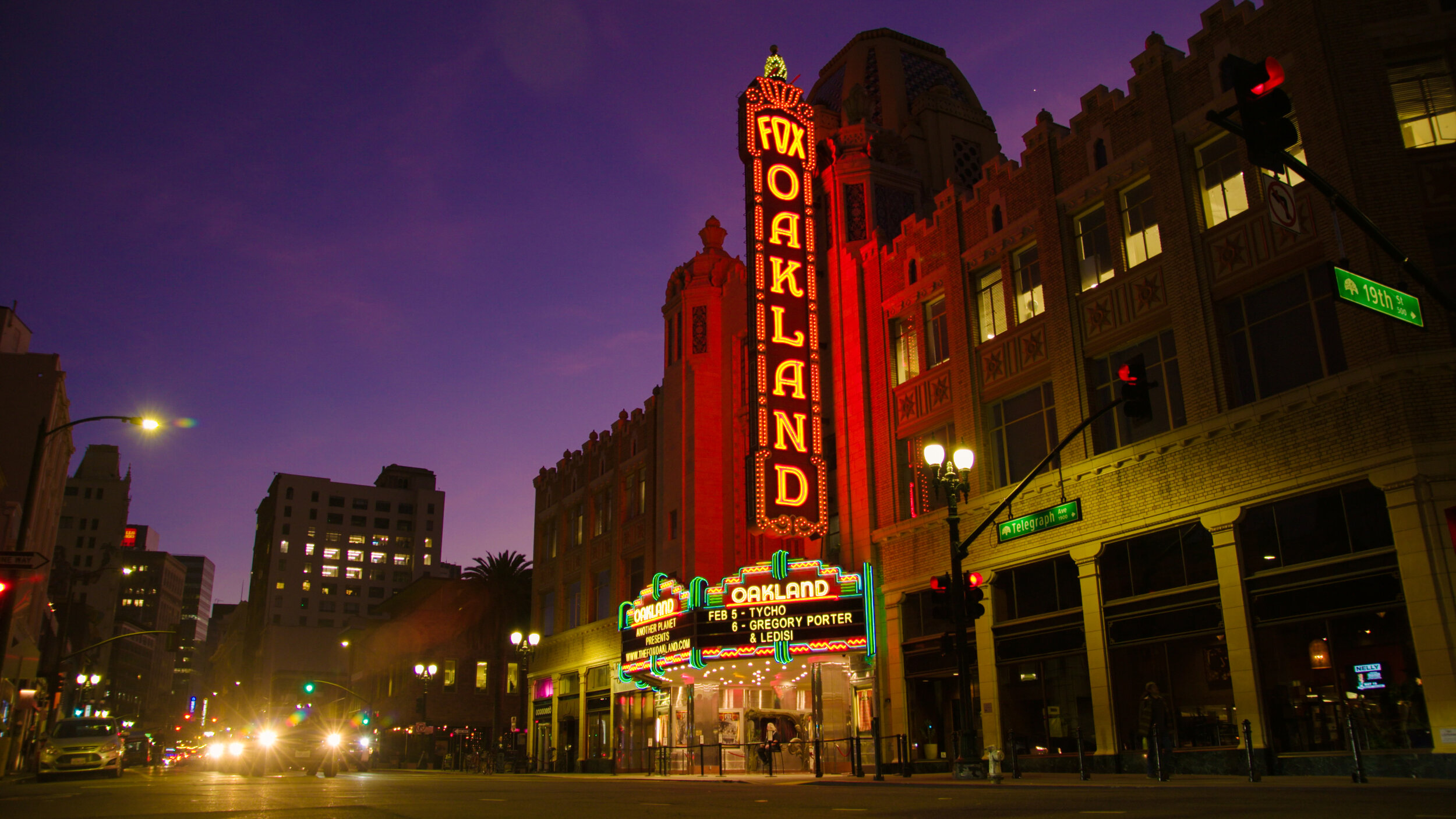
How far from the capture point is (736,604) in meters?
34.3

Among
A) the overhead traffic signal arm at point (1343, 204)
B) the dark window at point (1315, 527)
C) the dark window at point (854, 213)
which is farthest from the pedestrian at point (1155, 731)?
the dark window at point (854, 213)

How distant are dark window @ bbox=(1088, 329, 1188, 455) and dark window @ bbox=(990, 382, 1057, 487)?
1555 mm

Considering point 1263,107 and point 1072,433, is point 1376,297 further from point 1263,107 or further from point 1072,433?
point 1072,433

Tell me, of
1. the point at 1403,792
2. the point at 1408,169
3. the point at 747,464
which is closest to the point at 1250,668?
the point at 1403,792

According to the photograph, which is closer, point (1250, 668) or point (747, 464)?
point (1250, 668)

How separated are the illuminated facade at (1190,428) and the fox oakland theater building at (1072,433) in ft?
0.25

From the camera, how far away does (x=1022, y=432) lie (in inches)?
1139

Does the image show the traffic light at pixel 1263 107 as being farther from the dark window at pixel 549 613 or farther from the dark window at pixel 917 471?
the dark window at pixel 549 613

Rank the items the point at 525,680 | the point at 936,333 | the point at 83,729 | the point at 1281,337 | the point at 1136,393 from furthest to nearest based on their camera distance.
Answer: the point at 525,680
the point at 936,333
the point at 83,729
the point at 1281,337
the point at 1136,393

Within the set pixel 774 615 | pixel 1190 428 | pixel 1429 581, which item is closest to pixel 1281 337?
pixel 1190 428

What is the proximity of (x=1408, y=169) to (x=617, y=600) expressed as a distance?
37.5 meters

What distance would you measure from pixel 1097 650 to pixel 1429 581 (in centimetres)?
818

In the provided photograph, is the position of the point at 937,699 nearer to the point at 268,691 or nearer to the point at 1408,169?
the point at 1408,169

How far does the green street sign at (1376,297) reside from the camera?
1066 centimetres
